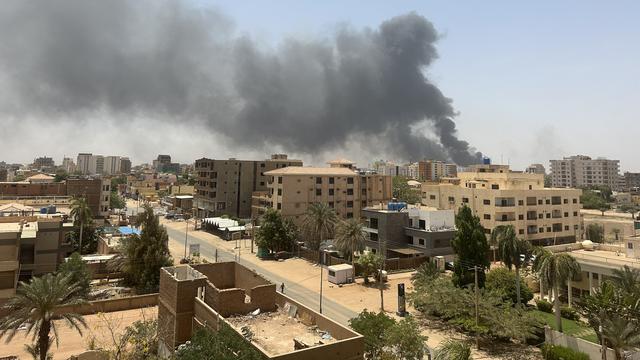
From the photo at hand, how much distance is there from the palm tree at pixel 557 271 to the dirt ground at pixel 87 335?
129ft

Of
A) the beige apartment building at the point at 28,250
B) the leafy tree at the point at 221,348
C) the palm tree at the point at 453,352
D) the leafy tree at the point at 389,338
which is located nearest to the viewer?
the leafy tree at the point at 221,348

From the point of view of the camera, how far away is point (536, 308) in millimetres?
44906

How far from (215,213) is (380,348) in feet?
300

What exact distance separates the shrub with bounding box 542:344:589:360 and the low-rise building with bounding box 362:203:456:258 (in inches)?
1234

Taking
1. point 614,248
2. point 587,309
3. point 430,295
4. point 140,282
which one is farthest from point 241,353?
point 614,248

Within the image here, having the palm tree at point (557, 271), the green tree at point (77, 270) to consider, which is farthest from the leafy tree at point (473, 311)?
the green tree at point (77, 270)

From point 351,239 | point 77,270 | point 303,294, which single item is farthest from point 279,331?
point 351,239

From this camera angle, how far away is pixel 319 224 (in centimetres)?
7006

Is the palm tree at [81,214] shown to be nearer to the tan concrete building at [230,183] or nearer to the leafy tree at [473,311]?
the tan concrete building at [230,183]

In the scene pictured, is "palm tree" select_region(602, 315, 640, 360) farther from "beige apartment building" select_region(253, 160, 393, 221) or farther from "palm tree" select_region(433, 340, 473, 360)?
"beige apartment building" select_region(253, 160, 393, 221)

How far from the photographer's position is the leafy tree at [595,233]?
303 feet

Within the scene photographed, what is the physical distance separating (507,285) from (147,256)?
43.6 metres

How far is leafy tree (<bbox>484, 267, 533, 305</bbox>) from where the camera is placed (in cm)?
4334

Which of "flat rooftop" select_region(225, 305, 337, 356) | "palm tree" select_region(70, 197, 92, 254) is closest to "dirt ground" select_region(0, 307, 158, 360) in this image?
"flat rooftop" select_region(225, 305, 337, 356)
